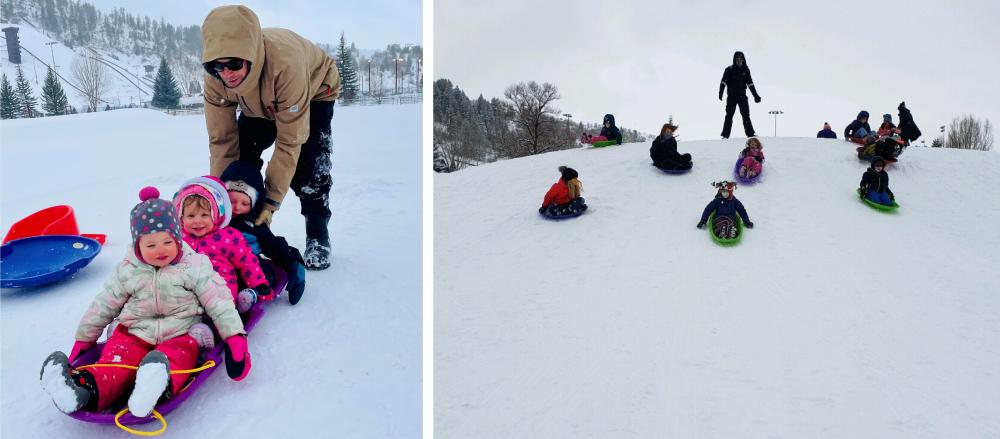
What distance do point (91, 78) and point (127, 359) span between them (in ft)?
155

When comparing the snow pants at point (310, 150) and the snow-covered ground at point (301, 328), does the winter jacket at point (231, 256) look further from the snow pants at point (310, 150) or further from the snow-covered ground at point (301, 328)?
the snow pants at point (310, 150)

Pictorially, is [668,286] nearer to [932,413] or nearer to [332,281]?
[932,413]

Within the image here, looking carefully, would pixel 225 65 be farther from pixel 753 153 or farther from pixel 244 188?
pixel 753 153

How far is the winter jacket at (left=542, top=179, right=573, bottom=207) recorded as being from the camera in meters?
7.01

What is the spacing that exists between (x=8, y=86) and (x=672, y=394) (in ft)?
110

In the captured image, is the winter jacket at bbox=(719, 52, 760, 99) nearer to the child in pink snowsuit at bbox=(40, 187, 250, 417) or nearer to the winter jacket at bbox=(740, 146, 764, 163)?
the winter jacket at bbox=(740, 146, 764, 163)

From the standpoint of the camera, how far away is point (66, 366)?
→ 1.95 m

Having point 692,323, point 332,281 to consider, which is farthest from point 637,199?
point 332,281

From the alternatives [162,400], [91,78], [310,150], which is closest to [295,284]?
[310,150]

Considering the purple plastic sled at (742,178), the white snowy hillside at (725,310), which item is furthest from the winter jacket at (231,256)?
the purple plastic sled at (742,178)

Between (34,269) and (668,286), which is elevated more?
(34,269)

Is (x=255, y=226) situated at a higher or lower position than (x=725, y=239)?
higher

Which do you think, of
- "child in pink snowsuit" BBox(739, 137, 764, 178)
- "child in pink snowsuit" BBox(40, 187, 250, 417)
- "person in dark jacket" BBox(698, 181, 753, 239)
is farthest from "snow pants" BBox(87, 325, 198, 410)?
"child in pink snowsuit" BBox(739, 137, 764, 178)

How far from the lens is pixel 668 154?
8422mm
